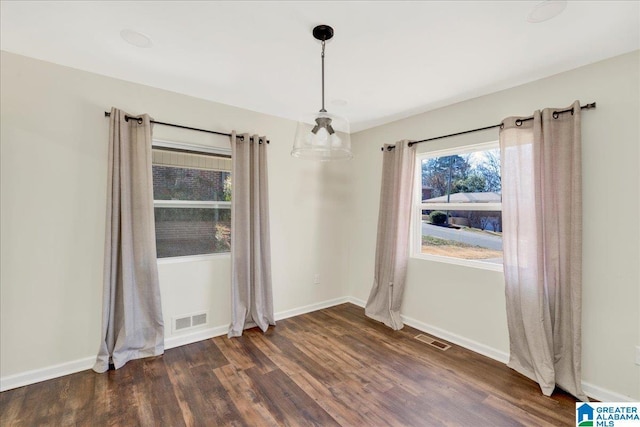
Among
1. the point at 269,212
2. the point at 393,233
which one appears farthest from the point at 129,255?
the point at 393,233

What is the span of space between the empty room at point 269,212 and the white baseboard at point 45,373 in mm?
15

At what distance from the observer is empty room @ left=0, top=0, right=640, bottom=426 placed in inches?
76.0

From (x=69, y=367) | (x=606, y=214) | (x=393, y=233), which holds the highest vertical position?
(x=606, y=214)

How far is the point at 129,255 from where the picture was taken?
2555 millimetres

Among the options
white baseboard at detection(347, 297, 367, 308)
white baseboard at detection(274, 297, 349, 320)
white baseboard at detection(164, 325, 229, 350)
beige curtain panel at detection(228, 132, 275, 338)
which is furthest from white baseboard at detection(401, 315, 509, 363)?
white baseboard at detection(164, 325, 229, 350)

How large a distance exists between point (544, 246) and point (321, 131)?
2.08m

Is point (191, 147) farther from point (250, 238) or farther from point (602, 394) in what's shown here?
point (602, 394)

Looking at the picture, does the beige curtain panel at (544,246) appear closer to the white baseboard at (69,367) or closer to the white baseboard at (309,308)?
the white baseboard at (309,308)

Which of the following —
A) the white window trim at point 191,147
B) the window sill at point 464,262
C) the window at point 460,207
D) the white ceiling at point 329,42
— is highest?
the white ceiling at point 329,42

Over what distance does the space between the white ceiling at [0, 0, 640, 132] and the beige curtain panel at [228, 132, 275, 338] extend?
0.72m

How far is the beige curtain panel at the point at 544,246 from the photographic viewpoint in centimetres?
218

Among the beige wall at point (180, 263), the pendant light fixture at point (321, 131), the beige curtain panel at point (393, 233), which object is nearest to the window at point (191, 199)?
the beige wall at point (180, 263)

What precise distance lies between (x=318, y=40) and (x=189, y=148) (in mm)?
1827

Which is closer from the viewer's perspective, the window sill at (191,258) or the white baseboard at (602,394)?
the white baseboard at (602,394)
